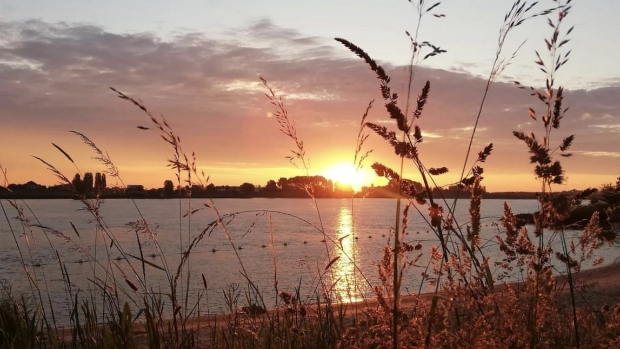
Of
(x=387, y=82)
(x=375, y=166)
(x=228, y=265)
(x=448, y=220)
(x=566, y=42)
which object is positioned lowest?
(x=228, y=265)

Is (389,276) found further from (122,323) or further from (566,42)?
(122,323)

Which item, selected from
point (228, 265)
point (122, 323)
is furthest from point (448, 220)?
point (228, 265)

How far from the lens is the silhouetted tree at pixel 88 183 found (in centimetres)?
369

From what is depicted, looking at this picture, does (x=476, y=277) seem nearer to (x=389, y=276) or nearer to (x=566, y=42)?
(x=389, y=276)

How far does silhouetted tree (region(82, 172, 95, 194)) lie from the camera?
3.69 m

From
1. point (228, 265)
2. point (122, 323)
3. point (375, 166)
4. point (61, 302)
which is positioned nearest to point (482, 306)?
point (375, 166)

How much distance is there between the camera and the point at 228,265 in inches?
1089

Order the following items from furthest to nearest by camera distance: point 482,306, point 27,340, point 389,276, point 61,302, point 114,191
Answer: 1. point 61,302
2. point 114,191
3. point 27,340
4. point 482,306
5. point 389,276

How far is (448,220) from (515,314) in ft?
1.27

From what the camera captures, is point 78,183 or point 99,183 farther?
point 99,183

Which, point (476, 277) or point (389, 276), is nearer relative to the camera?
point (389, 276)

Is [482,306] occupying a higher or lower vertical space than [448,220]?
lower

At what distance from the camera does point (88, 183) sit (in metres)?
3.84

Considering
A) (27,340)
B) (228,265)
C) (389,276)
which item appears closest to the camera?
(389,276)
